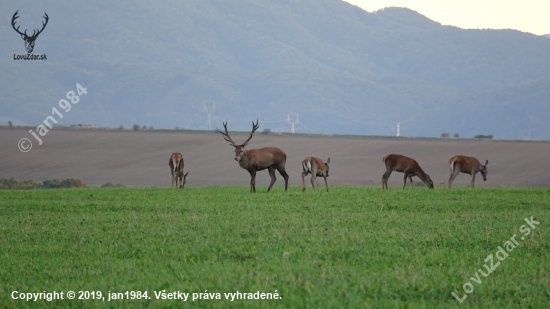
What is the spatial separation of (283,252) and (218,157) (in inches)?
2570

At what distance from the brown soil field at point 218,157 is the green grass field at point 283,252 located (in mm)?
39394

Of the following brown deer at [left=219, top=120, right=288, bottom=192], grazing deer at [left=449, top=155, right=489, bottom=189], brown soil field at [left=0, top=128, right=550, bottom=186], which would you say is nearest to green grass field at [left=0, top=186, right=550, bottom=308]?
brown deer at [left=219, top=120, right=288, bottom=192]

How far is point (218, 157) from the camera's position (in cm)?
8012

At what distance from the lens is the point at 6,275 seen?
1370cm

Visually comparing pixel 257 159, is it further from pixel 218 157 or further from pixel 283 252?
pixel 218 157

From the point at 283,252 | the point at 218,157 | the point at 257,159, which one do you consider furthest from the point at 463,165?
the point at 218,157

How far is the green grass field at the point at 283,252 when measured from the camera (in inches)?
469

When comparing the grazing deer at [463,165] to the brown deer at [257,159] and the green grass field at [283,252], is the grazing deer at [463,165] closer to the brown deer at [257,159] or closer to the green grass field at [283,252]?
the brown deer at [257,159]

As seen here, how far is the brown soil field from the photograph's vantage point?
68.1 metres

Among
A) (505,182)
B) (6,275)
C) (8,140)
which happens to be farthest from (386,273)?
(8,140)

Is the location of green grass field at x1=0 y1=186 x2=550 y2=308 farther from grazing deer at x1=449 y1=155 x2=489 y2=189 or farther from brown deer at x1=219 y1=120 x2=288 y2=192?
grazing deer at x1=449 y1=155 x2=489 y2=189

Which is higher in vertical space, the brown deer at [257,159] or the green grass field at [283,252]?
the brown deer at [257,159]

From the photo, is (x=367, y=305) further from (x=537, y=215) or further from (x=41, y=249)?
(x=537, y=215)

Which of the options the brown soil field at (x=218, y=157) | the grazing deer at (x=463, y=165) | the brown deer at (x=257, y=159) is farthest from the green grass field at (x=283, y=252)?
the brown soil field at (x=218, y=157)
